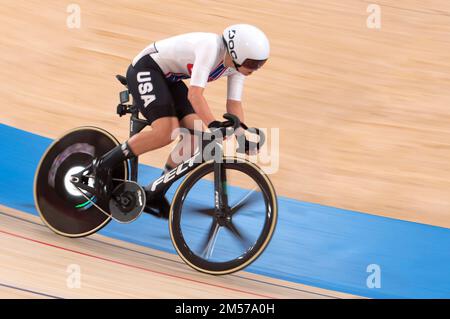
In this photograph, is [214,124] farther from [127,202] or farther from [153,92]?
[127,202]

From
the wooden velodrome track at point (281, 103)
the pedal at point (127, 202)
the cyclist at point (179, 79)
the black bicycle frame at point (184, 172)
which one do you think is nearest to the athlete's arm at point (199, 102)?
the cyclist at point (179, 79)

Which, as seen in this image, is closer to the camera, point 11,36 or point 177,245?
point 177,245

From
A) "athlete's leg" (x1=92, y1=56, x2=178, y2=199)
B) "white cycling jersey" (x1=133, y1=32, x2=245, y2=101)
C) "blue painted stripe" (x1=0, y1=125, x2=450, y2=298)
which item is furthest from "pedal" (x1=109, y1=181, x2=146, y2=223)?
"white cycling jersey" (x1=133, y1=32, x2=245, y2=101)

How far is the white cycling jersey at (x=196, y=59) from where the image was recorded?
3.49 m

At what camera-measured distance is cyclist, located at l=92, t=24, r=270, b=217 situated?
137 inches

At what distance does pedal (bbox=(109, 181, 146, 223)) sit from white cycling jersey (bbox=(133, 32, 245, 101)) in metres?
0.57

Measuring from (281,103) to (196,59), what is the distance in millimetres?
2730

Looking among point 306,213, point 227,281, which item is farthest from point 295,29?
point 227,281

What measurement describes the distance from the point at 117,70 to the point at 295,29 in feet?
5.65

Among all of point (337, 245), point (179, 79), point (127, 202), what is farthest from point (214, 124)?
point (337, 245)

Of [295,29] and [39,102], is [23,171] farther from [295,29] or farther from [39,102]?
[295,29]

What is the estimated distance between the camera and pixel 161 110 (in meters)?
3.75
